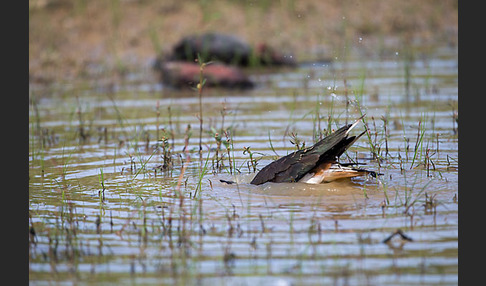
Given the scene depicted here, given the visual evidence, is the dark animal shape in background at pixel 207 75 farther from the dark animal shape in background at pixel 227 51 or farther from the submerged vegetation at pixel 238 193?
the dark animal shape in background at pixel 227 51

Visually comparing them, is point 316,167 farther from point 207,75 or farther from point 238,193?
point 207,75

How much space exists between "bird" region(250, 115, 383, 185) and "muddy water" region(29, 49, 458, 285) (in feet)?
0.31

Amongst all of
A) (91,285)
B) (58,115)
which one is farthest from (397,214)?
(58,115)

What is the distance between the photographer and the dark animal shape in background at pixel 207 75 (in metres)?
11.5

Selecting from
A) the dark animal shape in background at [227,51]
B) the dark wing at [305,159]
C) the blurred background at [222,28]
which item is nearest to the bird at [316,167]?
the dark wing at [305,159]

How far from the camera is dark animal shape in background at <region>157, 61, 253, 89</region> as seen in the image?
453 inches

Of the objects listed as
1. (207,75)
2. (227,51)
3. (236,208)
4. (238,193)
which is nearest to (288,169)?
(238,193)

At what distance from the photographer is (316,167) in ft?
19.5

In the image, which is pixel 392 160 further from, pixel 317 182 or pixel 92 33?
pixel 92 33

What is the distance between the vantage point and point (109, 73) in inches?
487

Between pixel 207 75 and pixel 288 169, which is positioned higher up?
pixel 207 75

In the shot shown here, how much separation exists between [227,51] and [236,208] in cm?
753

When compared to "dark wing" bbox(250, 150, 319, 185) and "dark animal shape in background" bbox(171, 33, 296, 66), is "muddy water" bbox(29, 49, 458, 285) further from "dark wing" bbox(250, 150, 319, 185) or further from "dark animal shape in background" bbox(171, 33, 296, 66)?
"dark animal shape in background" bbox(171, 33, 296, 66)

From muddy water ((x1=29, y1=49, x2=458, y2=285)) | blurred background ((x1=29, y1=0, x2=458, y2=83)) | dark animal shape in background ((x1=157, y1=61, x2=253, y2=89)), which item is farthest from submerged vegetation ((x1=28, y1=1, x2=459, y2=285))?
blurred background ((x1=29, y1=0, x2=458, y2=83))
